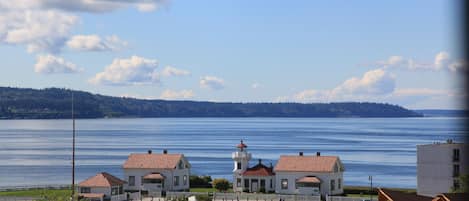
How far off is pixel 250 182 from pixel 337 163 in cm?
467

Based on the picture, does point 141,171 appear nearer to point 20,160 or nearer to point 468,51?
point 468,51

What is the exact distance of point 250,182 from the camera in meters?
46.8

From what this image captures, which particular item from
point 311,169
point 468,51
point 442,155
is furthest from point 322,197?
point 468,51

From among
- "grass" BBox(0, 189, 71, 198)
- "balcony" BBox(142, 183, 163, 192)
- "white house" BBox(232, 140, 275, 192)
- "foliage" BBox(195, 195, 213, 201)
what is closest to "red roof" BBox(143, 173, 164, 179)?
"balcony" BBox(142, 183, 163, 192)

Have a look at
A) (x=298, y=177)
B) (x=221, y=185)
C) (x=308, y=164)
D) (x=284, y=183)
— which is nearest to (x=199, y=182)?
(x=221, y=185)

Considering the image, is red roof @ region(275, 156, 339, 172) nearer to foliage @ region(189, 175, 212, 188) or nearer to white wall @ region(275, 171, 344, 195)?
white wall @ region(275, 171, 344, 195)

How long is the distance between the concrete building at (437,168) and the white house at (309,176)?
13.5ft

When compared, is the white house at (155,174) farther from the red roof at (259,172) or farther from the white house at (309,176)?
the white house at (309,176)

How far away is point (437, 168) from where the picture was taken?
44250 millimetres

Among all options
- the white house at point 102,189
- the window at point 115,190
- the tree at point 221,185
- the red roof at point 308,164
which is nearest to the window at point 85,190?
the white house at point 102,189

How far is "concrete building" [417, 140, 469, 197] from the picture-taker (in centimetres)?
4325

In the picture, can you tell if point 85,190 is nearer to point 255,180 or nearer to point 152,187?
point 152,187

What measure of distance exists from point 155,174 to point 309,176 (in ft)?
27.3

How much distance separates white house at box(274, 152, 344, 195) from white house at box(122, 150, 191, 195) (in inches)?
228
